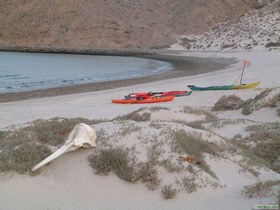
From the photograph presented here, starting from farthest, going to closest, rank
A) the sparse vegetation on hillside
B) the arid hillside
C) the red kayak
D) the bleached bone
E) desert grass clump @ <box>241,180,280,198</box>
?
the arid hillside → the red kayak → the bleached bone → the sparse vegetation on hillside → desert grass clump @ <box>241,180,280,198</box>

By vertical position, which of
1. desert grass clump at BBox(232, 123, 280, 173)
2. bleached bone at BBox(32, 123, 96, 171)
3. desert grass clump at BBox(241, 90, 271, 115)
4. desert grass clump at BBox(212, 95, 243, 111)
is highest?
bleached bone at BBox(32, 123, 96, 171)

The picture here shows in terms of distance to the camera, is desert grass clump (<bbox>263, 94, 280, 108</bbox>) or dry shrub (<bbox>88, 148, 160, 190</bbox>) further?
desert grass clump (<bbox>263, 94, 280, 108</bbox>)

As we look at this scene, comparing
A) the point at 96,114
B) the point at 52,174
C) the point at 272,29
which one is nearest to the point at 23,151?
the point at 52,174

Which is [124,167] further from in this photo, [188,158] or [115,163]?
[188,158]

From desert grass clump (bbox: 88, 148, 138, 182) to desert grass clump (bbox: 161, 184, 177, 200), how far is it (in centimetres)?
42

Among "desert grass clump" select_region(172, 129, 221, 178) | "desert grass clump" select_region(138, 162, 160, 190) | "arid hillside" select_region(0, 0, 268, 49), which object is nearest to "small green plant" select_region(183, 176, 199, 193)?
"desert grass clump" select_region(138, 162, 160, 190)

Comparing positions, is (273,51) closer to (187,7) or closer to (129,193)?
(129,193)

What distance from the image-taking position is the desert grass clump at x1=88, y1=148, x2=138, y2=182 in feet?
17.5

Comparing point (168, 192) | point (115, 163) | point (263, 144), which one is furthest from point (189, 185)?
point (263, 144)

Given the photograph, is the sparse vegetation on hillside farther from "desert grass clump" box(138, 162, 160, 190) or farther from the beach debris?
the beach debris

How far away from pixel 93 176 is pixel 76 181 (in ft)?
0.80

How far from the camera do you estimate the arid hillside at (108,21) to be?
74062 millimetres

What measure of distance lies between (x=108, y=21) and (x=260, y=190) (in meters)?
74.5

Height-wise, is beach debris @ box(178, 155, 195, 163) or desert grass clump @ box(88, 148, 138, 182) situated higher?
desert grass clump @ box(88, 148, 138, 182)
